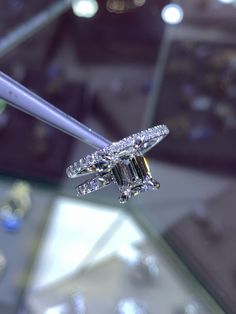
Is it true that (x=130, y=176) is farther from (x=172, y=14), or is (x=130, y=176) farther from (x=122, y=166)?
(x=172, y=14)

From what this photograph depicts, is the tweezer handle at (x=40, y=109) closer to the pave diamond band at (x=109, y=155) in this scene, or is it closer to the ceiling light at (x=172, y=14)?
the pave diamond band at (x=109, y=155)

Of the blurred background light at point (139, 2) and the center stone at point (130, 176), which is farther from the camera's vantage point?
the blurred background light at point (139, 2)

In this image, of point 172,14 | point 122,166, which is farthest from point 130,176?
point 172,14

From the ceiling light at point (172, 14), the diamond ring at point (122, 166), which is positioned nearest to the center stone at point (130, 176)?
the diamond ring at point (122, 166)

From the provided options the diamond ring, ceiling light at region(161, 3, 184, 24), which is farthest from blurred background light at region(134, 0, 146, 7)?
the diamond ring

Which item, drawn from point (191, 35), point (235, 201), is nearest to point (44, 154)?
point (235, 201)
